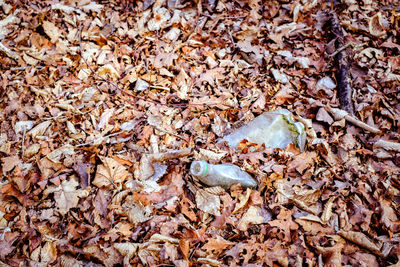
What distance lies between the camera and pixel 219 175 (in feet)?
8.89

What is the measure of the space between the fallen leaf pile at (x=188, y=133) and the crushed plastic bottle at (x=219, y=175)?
0.09 m

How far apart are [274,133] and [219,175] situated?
93cm

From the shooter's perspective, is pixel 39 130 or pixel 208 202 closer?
pixel 208 202

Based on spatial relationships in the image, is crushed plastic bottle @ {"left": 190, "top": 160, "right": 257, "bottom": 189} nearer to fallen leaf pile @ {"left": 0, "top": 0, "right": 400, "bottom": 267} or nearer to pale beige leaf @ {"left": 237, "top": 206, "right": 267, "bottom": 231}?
fallen leaf pile @ {"left": 0, "top": 0, "right": 400, "bottom": 267}

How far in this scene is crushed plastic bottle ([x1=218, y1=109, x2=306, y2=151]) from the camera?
10.2ft

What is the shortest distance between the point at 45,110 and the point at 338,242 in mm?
3850

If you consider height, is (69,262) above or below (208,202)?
below

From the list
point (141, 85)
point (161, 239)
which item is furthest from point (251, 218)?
point (141, 85)

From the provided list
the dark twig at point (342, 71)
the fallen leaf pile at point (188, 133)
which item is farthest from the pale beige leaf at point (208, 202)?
the dark twig at point (342, 71)

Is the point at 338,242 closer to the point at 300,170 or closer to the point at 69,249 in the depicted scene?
the point at 300,170

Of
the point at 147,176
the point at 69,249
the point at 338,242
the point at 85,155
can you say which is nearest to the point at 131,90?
the point at 85,155

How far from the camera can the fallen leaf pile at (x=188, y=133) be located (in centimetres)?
249

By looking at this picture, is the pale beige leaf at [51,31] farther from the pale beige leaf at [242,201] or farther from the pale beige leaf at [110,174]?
the pale beige leaf at [242,201]

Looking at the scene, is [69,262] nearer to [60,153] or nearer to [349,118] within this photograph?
[60,153]
